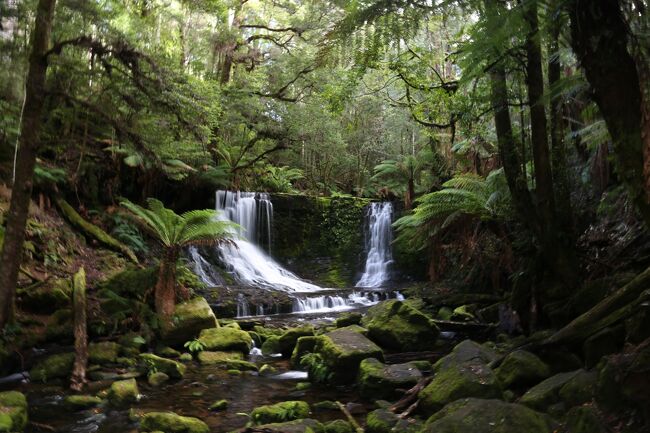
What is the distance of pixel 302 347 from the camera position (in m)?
6.96

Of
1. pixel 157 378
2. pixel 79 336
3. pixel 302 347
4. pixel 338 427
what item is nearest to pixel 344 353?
pixel 302 347

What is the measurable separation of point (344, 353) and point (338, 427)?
1.73m

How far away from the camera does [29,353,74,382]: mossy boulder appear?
5574 mm

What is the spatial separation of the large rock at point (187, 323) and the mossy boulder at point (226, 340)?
14 centimetres

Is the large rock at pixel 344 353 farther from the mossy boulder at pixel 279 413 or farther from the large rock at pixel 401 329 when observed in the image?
the mossy boulder at pixel 279 413

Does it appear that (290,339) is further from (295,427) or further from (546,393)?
(546,393)

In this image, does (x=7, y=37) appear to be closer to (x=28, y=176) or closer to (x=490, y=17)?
(x=28, y=176)

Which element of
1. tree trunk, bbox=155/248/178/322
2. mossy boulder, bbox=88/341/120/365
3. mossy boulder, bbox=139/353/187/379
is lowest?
mossy boulder, bbox=139/353/187/379

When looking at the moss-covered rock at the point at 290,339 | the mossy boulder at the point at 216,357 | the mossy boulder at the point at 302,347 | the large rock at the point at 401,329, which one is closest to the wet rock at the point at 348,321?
the large rock at the point at 401,329

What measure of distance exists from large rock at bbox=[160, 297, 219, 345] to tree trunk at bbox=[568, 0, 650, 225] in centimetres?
638

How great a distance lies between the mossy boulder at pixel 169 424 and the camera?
418cm

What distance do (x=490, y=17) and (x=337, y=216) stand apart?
47.5 ft

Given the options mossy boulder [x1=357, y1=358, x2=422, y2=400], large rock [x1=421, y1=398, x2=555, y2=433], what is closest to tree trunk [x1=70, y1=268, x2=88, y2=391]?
mossy boulder [x1=357, y1=358, x2=422, y2=400]

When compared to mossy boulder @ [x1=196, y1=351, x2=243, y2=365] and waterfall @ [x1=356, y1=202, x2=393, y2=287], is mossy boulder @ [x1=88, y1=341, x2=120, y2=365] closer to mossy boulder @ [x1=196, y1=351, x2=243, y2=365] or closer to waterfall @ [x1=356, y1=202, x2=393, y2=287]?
mossy boulder @ [x1=196, y1=351, x2=243, y2=365]
